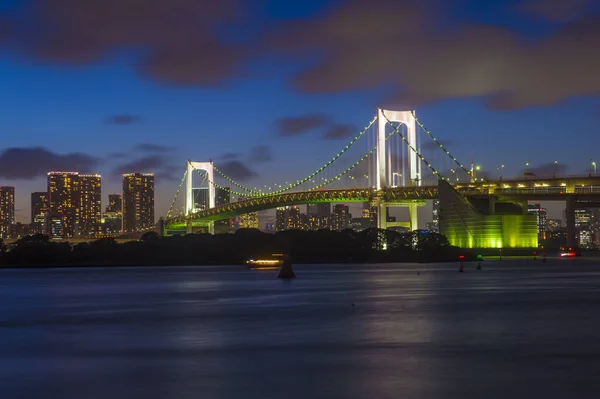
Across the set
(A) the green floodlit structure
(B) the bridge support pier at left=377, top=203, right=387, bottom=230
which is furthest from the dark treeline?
(B) the bridge support pier at left=377, top=203, right=387, bottom=230

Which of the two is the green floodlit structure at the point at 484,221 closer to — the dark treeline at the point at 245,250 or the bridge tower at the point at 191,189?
the dark treeline at the point at 245,250

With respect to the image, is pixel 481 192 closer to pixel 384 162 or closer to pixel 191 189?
pixel 384 162

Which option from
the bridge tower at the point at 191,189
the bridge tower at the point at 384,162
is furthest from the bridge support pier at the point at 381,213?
the bridge tower at the point at 191,189

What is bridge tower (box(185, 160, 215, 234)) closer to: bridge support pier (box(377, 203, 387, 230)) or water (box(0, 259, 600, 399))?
bridge support pier (box(377, 203, 387, 230))

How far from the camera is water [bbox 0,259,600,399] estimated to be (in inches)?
529

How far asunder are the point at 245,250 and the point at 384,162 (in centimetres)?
1880

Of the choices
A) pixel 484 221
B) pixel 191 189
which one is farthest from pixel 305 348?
pixel 191 189

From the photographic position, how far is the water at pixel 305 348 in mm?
13445

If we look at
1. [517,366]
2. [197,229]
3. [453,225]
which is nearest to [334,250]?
[453,225]

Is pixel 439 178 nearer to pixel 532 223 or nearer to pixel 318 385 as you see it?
pixel 532 223

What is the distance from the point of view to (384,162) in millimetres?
105062

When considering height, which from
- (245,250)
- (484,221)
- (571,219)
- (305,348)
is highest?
(571,219)

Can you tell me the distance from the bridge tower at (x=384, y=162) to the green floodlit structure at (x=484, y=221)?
4737 mm

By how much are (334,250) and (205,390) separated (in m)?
95.5
